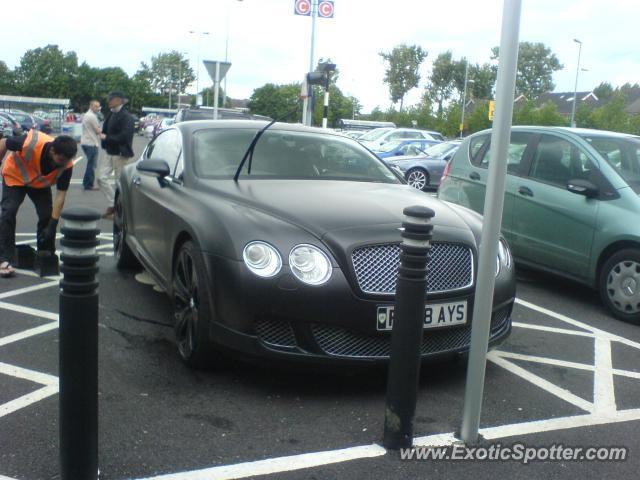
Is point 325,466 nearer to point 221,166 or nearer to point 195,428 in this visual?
point 195,428

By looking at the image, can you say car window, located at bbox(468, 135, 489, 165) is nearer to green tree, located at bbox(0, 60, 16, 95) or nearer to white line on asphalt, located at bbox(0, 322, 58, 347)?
white line on asphalt, located at bbox(0, 322, 58, 347)

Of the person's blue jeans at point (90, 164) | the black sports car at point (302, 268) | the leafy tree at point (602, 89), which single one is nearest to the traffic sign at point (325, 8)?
the person's blue jeans at point (90, 164)

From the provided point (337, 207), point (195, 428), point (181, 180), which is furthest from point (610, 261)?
point (195, 428)

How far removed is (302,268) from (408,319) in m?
0.82

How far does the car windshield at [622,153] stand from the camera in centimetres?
643

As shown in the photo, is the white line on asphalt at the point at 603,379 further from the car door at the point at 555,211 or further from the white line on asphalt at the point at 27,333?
the white line on asphalt at the point at 27,333

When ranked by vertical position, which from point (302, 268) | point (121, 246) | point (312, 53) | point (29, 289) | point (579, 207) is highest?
point (312, 53)

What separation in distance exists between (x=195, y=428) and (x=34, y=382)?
1.10 meters

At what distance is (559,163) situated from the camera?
22.7 ft

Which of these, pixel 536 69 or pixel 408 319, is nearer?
pixel 408 319

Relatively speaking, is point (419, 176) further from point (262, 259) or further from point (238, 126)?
point (262, 259)

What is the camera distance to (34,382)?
13.2ft

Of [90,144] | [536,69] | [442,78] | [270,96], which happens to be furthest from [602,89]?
[90,144]

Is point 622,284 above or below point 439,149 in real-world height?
below
